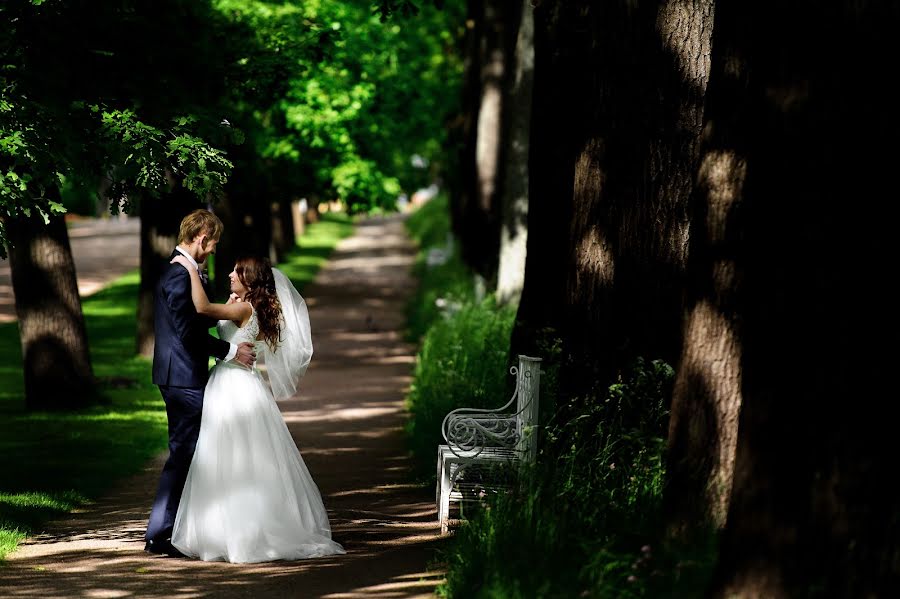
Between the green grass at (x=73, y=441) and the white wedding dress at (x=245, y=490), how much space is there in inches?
53.0

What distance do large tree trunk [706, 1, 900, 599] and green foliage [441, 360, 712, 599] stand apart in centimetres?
66

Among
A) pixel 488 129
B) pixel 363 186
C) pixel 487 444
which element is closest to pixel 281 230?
pixel 363 186

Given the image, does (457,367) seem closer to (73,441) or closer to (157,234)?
(73,441)

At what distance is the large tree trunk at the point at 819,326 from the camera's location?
5430 millimetres

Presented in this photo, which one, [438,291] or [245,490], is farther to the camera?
[438,291]

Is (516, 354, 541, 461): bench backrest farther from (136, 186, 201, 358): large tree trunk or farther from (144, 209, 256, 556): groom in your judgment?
(136, 186, 201, 358): large tree trunk

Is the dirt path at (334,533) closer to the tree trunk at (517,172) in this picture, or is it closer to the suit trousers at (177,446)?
the suit trousers at (177,446)

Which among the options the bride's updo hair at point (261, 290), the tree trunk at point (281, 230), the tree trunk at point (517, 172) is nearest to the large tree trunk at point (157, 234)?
the tree trunk at point (517, 172)

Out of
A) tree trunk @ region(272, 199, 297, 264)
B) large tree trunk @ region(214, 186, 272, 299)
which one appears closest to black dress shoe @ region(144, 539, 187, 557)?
large tree trunk @ region(214, 186, 272, 299)

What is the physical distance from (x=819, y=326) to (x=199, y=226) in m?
4.33

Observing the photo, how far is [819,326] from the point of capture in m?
5.64

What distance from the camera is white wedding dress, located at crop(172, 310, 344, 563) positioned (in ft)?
27.8

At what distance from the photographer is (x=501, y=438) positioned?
9805 mm

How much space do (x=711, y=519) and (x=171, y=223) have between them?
13.8 meters
